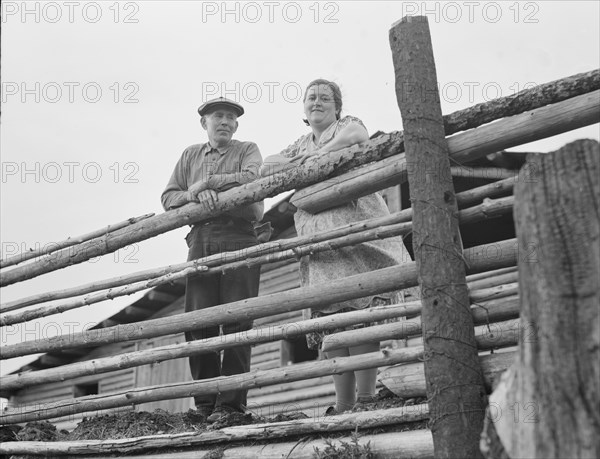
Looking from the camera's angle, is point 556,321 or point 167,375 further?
→ point 167,375

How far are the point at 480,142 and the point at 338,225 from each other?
1.15 metres

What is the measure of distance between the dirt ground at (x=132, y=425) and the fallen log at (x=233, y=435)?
0.14 metres

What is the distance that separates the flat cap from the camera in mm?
5648

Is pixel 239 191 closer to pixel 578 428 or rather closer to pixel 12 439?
pixel 12 439

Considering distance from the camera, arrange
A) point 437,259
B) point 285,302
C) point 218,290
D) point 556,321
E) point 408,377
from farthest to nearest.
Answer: point 218,290
point 285,302
point 408,377
point 437,259
point 556,321

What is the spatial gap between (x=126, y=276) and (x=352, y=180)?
6.31 ft

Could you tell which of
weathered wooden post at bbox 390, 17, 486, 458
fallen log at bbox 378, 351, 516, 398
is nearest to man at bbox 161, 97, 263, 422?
fallen log at bbox 378, 351, 516, 398

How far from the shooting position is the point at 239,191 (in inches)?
198

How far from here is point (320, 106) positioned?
5.23 m

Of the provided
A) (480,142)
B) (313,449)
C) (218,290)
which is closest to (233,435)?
(313,449)

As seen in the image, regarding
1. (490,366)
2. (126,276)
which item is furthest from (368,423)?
(126,276)

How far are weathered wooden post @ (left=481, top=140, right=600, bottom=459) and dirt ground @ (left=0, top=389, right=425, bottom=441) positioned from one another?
5.53 feet

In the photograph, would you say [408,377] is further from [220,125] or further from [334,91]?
[220,125]

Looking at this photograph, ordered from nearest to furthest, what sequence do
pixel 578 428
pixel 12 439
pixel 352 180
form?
pixel 578 428
pixel 352 180
pixel 12 439
